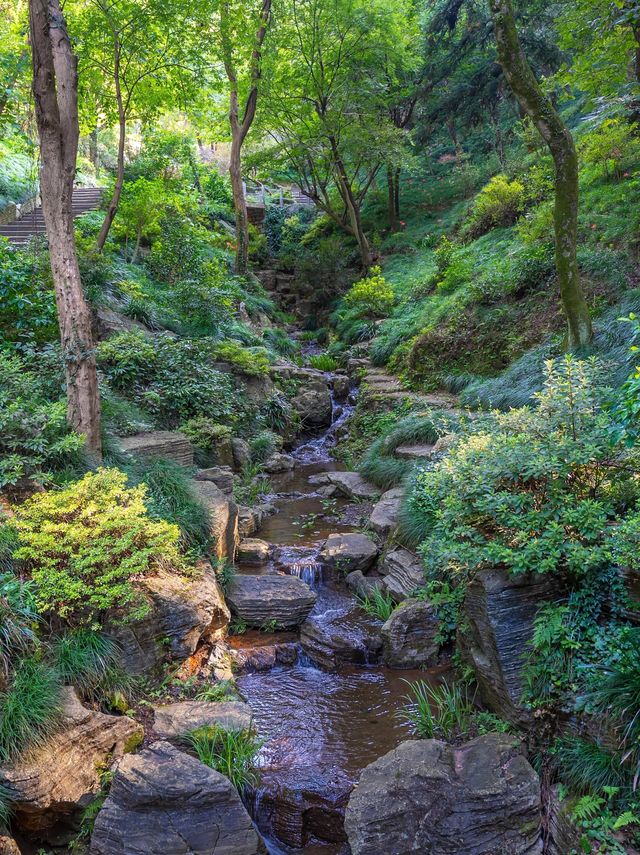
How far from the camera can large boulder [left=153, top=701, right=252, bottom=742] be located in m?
4.34

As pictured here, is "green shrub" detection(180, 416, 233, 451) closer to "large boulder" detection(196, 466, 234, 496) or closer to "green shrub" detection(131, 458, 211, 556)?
"large boulder" detection(196, 466, 234, 496)

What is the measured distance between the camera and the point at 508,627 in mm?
4160

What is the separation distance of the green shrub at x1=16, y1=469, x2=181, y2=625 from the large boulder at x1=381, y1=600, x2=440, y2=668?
2.22m

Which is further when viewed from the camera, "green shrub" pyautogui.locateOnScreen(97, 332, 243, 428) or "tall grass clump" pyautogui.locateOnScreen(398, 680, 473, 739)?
"green shrub" pyautogui.locateOnScreen(97, 332, 243, 428)

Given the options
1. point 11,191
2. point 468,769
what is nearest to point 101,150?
point 11,191

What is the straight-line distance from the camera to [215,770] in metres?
A: 3.90

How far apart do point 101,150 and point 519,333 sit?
71.3 ft

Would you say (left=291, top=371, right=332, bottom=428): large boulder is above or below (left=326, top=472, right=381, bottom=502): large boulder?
above

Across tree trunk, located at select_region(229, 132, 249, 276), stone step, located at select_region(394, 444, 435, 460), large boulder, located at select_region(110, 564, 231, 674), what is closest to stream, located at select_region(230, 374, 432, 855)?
large boulder, located at select_region(110, 564, 231, 674)

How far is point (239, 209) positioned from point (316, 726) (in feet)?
48.3

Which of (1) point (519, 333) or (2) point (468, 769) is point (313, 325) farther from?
(2) point (468, 769)

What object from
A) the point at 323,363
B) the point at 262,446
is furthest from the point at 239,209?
the point at 262,446

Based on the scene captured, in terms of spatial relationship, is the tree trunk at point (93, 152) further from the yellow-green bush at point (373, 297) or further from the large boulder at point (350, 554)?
the large boulder at point (350, 554)

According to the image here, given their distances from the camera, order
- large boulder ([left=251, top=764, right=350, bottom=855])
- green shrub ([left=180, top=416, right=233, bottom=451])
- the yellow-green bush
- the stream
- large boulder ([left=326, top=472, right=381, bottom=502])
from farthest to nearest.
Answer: the yellow-green bush → green shrub ([left=180, top=416, right=233, bottom=451]) → large boulder ([left=326, top=472, right=381, bottom=502]) → the stream → large boulder ([left=251, top=764, right=350, bottom=855])
